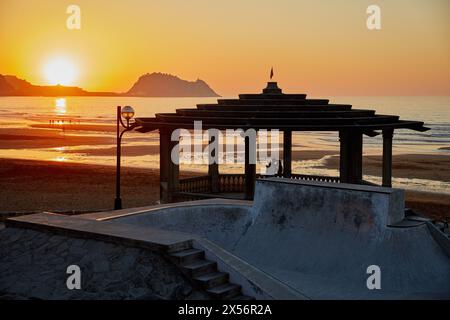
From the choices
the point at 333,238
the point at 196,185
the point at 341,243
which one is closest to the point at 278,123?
the point at 196,185

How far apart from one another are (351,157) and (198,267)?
1141 cm

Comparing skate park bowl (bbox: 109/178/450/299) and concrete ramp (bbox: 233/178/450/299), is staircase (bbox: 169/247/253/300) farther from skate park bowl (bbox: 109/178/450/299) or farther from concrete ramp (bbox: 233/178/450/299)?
concrete ramp (bbox: 233/178/450/299)

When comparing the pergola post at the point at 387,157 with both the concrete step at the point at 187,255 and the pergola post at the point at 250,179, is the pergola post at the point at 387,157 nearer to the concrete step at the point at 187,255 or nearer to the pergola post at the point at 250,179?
the pergola post at the point at 250,179

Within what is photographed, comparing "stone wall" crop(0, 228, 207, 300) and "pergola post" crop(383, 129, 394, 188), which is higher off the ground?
"pergola post" crop(383, 129, 394, 188)

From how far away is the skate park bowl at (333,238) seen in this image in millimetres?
10102

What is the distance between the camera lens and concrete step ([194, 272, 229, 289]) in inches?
332

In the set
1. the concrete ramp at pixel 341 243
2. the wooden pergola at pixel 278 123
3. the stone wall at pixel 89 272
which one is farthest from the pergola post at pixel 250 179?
the stone wall at pixel 89 272

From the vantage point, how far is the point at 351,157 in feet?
62.6

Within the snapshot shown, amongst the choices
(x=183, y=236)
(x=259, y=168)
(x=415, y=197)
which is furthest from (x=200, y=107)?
(x=259, y=168)

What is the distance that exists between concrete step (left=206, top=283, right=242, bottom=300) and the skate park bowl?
4.92 ft

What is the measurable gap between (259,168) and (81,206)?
19783mm

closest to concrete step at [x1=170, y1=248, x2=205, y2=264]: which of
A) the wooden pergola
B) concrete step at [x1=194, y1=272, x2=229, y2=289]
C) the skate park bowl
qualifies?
concrete step at [x1=194, y1=272, x2=229, y2=289]

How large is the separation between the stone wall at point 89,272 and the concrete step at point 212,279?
0.14 metres

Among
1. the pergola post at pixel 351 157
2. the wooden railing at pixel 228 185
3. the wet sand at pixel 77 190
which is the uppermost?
the pergola post at pixel 351 157
